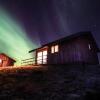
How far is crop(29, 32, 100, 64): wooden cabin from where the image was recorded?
27.8 meters

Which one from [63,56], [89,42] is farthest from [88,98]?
[89,42]

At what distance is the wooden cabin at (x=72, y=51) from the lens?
27844mm

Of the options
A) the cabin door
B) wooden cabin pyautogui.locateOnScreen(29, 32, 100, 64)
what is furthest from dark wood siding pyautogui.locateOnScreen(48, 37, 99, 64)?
the cabin door

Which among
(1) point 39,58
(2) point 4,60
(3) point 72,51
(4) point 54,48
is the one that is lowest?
(1) point 39,58

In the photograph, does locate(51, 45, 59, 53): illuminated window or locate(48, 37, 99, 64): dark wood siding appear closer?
locate(48, 37, 99, 64): dark wood siding

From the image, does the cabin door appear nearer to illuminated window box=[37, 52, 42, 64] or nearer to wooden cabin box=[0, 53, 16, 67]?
illuminated window box=[37, 52, 42, 64]

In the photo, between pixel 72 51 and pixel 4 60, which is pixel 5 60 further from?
pixel 72 51

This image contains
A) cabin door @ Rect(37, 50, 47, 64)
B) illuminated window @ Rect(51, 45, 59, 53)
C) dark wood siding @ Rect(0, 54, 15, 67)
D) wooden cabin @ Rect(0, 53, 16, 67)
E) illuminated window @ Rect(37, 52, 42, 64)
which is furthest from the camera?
dark wood siding @ Rect(0, 54, 15, 67)

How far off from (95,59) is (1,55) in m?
27.9

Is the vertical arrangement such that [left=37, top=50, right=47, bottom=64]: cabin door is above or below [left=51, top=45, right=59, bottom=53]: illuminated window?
below

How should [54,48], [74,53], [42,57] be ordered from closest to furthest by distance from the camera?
[74,53]
[54,48]
[42,57]

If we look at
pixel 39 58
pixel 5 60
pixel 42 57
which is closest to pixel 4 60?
pixel 5 60

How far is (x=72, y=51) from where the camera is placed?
2816cm

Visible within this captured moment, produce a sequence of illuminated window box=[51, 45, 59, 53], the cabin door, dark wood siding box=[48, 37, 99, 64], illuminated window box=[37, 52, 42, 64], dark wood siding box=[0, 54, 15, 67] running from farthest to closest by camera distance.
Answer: dark wood siding box=[0, 54, 15, 67]
illuminated window box=[37, 52, 42, 64]
the cabin door
illuminated window box=[51, 45, 59, 53]
dark wood siding box=[48, 37, 99, 64]
